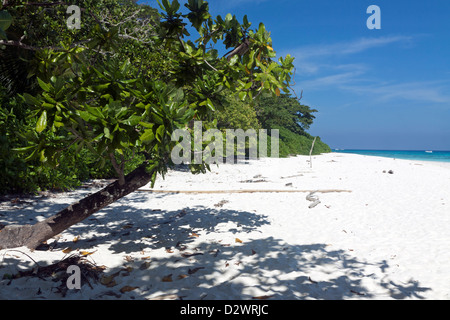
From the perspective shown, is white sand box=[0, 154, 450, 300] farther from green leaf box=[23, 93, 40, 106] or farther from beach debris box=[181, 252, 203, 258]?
green leaf box=[23, 93, 40, 106]

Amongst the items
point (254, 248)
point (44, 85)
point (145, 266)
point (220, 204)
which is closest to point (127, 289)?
point (145, 266)

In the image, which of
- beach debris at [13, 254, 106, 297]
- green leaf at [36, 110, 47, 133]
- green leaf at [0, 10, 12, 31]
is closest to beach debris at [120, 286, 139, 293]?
beach debris at [13, 254, 106, 297]

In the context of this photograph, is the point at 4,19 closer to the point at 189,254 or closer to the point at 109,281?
the point at 109,281

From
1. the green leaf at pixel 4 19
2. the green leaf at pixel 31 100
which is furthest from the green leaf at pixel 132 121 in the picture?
the green leaf at pixel 4 19

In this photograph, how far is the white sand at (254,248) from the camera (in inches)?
158

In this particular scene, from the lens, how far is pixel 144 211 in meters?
8.45

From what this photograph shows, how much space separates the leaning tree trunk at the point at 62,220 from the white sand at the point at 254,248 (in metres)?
0.21

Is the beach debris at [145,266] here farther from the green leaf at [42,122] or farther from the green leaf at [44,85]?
the green leaf at [44,85]

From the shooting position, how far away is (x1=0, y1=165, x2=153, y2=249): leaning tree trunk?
5027mm

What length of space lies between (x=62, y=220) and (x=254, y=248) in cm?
332

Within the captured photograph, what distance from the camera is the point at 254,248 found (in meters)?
5.57
